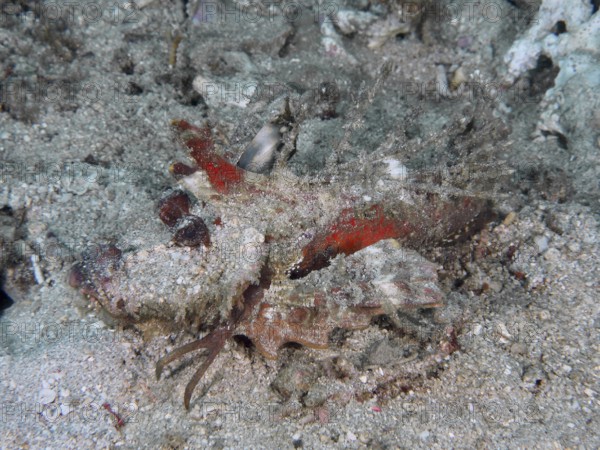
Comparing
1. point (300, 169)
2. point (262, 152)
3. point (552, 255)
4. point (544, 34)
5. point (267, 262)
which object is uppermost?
point (544, 34)

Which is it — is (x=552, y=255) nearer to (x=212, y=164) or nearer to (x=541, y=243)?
(x=541, y=243)

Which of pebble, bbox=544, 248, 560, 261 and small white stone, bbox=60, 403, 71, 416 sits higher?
pebble, bbox=544, 248, 560, 261

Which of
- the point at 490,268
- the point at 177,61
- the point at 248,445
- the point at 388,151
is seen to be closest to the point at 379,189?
the point at 388,151

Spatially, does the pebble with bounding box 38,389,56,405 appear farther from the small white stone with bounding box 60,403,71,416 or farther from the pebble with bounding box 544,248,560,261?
the pebble with bounding box 544,248,560,261

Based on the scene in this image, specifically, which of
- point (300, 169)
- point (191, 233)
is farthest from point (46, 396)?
point (300, 169)

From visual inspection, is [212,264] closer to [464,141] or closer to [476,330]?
[476,330]

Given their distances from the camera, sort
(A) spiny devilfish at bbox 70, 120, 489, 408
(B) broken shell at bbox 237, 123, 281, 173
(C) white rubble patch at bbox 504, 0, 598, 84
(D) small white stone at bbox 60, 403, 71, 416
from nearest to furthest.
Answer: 1. (A) spiny devilfish at bbox 70, 120, 489, 408
2. (D) small white stone at bbox 60, 403, 71, 416
3. (B) broken shell at bbox 237, 123, 281, 173
4. (C) white rubble patch at bbox 504, 0, 598, 84

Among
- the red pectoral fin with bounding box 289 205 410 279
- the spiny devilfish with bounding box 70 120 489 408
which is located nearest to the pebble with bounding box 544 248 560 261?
the spiny devilfish with bounding box 70 120 489 408

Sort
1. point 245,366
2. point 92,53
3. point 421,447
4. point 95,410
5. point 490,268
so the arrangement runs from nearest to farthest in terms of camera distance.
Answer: point 421,447 < point 95,410 < point 245,366 < point 490,268 < point 92,53
